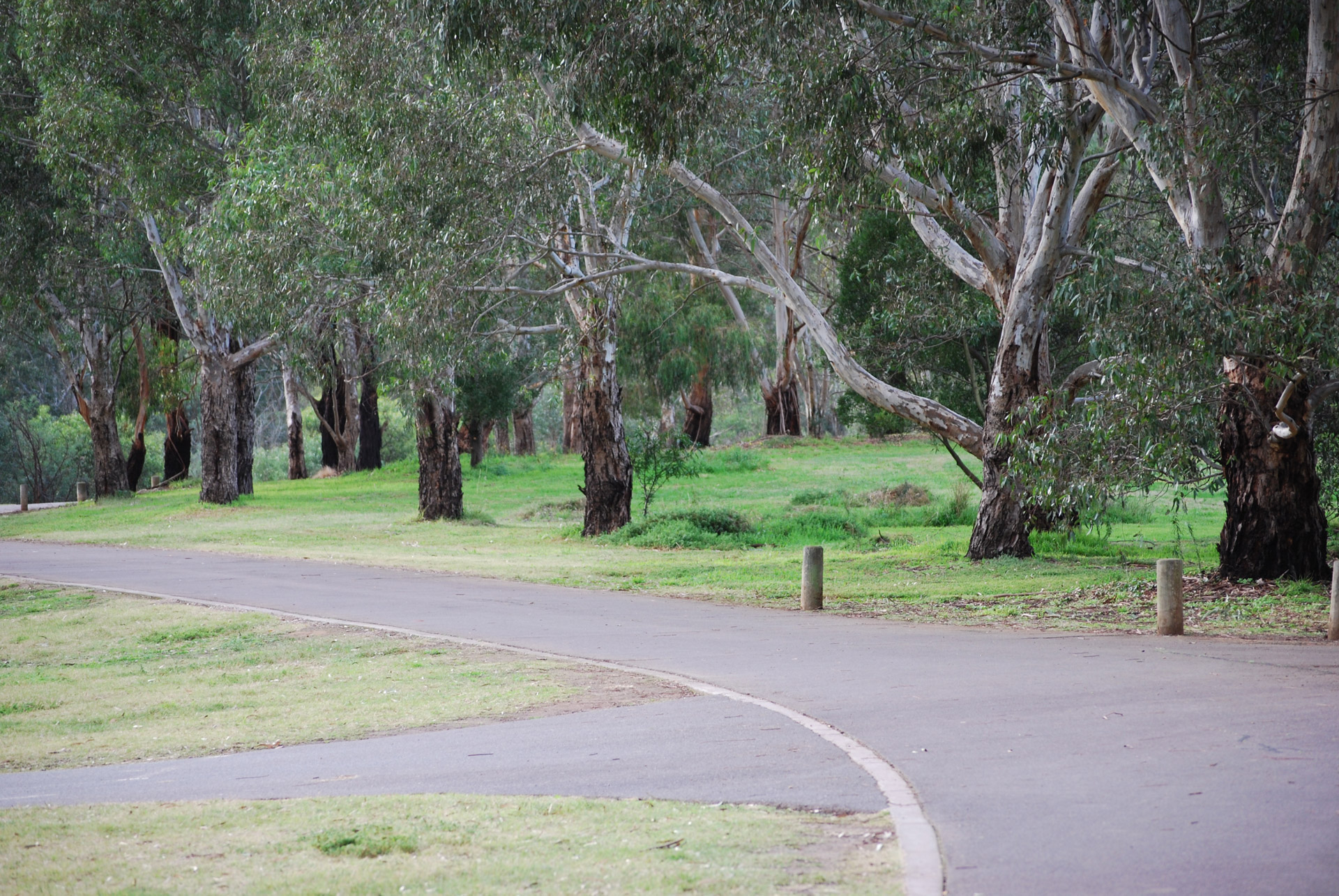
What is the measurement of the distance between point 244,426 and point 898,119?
29589 millimetres

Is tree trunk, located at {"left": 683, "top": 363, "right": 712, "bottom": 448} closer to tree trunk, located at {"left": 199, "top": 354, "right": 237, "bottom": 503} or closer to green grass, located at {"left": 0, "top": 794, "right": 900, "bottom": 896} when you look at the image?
tree trunk, located at {"left": 199, "top": 354, "right": 237, "bottom": 503}

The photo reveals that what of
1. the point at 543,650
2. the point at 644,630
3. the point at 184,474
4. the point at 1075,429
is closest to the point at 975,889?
the point at 543,650

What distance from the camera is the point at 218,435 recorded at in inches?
1342

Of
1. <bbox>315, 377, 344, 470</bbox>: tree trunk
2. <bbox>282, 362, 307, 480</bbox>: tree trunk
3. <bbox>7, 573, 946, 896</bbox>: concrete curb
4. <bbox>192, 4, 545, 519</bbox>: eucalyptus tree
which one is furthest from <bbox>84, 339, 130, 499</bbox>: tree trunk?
<bbox>7, 573, 946, 896</bbox>: concrete curb

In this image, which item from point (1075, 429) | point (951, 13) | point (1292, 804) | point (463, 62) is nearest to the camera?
point (1292, 804)

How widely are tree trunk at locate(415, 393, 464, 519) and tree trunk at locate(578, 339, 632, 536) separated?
5.02 m

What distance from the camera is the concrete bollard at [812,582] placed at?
1467 cm

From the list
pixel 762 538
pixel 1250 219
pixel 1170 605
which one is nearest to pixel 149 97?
pixel 762 538

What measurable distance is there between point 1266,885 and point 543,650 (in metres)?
7.75

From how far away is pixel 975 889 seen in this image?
4941 mm

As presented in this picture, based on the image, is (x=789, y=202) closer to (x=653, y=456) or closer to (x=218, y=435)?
(x=653, y=456)

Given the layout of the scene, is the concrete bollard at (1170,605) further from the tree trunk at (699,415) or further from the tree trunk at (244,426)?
the tree trunk at (699,415)

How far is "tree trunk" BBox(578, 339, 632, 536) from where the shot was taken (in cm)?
2472

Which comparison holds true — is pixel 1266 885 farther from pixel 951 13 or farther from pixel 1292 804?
pixel 951 13
